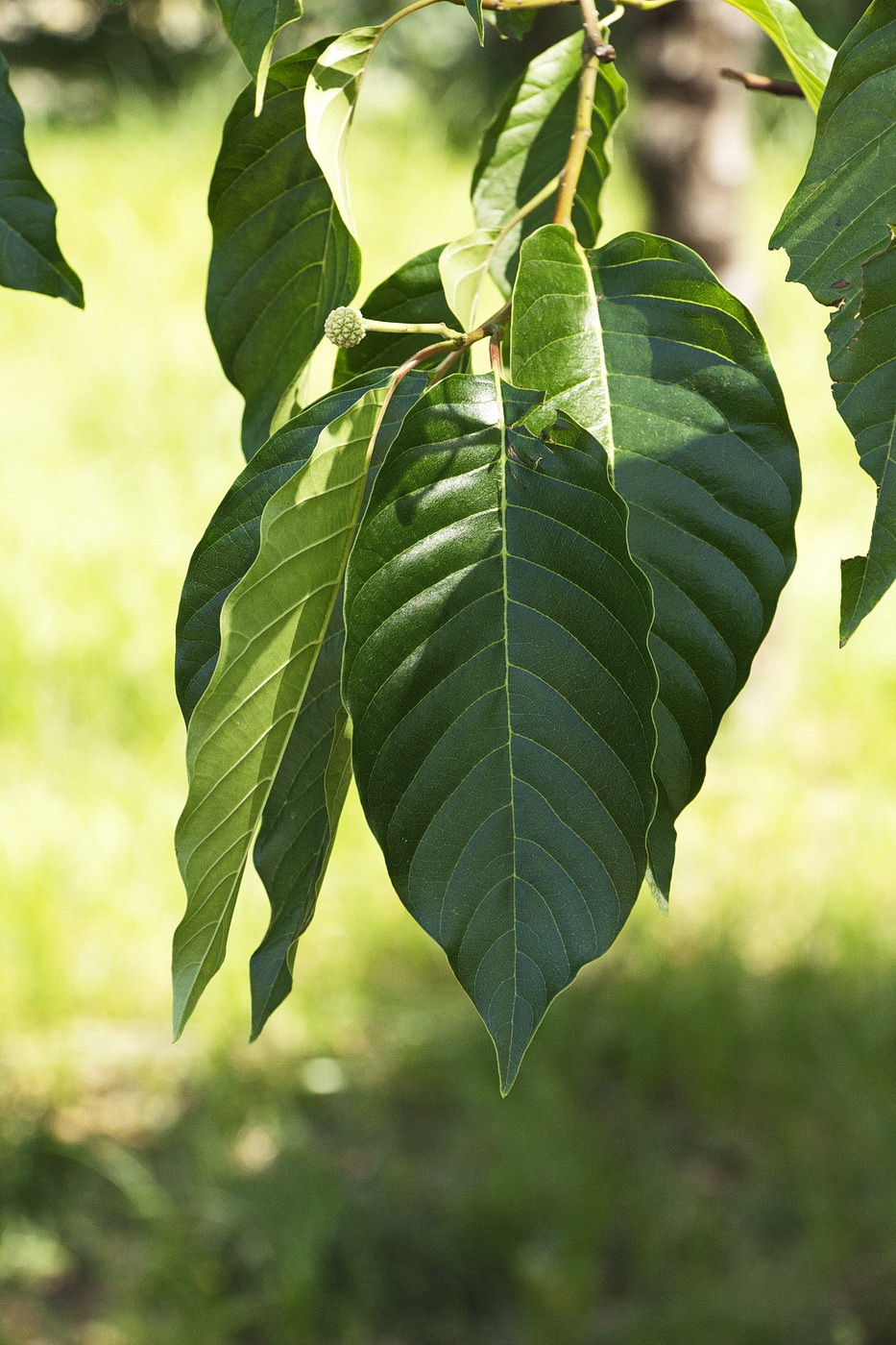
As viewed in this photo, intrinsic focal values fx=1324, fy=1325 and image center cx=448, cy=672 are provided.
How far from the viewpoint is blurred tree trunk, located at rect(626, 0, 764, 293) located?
298 centimetres

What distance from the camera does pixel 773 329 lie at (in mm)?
4434

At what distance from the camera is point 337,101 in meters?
0.53

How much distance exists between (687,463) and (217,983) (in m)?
2.18

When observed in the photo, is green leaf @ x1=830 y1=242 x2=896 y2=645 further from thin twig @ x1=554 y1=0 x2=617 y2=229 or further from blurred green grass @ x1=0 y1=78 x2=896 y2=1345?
blurred green grass @ x1=0 y1=78 x2=896 y2=1345

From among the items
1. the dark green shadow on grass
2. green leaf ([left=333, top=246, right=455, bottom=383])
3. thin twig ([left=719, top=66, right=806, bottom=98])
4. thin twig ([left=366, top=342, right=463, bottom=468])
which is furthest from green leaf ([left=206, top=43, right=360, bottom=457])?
the dark green shadow on grass

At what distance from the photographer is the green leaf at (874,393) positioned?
0.41 metres

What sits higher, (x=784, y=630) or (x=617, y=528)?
(x=784, y=630)

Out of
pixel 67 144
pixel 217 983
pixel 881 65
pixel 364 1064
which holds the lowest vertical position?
pixel 364 1064

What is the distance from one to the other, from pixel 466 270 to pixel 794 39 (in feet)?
0.64

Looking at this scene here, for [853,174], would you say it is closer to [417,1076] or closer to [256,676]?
[256,676]

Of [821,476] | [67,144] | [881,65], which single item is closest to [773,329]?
[821,476]

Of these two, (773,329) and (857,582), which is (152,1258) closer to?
(857,582)

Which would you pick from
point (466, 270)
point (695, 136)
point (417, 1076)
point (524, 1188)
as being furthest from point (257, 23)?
point (695, 136)

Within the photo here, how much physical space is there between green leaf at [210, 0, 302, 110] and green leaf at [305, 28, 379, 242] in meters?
0.02
